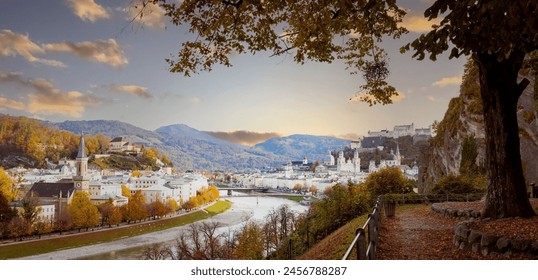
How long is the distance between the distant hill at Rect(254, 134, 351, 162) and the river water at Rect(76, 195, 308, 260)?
710mm

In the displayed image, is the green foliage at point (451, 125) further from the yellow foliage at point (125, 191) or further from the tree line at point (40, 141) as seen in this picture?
the tree line at point (40, 141)

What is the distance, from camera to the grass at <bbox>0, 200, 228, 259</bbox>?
4.53 meters

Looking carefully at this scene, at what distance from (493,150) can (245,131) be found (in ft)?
8.54

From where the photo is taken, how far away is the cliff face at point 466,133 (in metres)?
6.17

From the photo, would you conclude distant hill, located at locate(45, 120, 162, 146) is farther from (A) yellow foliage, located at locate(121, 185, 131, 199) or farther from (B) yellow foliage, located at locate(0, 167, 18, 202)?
(B) yellow foliage, located at locate(0, 167, 18, 202)

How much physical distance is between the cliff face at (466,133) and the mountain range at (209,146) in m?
1.68

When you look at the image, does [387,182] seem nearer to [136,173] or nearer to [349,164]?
[349,164]

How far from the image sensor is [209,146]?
206 inches


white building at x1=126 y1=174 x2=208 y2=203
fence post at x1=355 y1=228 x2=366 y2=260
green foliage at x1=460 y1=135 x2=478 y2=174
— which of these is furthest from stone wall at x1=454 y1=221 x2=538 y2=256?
green foliage at x1=460 y1=135 x2=478 y2=174

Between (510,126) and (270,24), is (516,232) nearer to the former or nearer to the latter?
(510,126)

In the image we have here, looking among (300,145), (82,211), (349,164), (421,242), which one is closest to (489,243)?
(421,242)

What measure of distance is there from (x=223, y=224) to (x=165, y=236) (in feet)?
2.74

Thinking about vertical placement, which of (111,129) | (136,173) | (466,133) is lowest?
(136,173)
